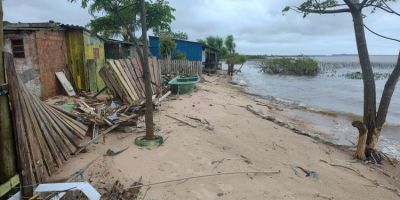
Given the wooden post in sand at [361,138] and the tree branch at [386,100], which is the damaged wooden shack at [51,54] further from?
the tree branch at [386,100]

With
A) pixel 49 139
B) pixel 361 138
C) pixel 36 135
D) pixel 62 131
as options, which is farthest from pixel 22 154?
pixel 361 138

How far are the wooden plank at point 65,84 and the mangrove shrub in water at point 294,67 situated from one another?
39.9 metres

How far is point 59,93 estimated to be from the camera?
12719 mm

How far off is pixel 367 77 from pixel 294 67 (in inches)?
1596

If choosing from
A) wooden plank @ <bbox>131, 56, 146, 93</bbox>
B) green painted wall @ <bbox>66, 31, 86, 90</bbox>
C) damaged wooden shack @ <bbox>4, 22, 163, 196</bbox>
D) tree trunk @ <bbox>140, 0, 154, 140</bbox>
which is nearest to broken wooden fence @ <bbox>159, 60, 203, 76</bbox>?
damaged wooden shack @ <bbox>4, 22, 163, 196</bbox>

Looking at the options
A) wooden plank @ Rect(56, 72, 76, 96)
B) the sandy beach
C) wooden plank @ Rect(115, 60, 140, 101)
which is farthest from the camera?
wooden plank @ Rect(56, 72, 76, 96)

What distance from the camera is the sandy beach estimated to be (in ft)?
17.6

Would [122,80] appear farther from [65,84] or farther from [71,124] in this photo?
[71,124]

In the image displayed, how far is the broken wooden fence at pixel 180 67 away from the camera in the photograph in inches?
879

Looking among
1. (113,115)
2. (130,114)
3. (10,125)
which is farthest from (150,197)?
(130,114)

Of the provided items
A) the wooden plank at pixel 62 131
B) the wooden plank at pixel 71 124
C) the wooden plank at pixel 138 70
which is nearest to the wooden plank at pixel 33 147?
the wooden plank at pixel 62 131

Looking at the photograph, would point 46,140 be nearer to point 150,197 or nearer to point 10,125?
point 10,125

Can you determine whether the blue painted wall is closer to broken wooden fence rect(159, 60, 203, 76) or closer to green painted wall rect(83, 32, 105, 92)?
broken wooden fence rect(159, 60, 203, 76)

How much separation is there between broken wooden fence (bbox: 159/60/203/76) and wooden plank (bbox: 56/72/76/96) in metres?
9.41
